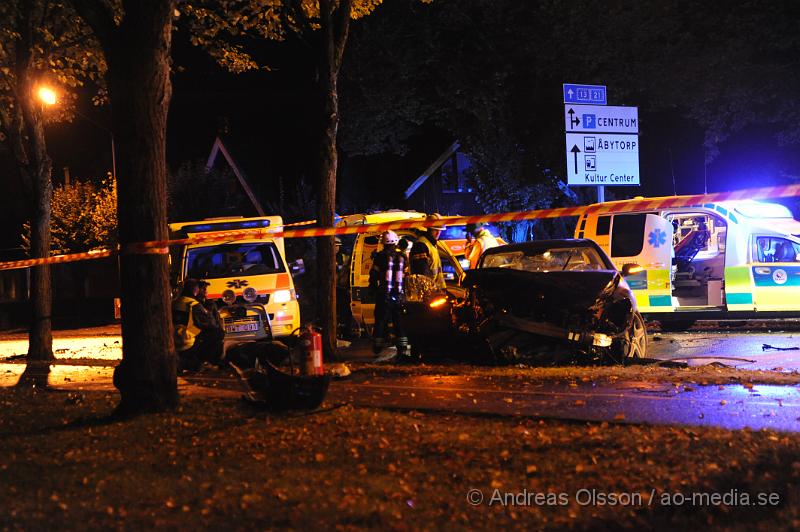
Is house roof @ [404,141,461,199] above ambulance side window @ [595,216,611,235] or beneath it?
above

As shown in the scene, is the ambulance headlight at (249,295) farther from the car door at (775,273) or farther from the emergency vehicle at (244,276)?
the car door at (775,273)

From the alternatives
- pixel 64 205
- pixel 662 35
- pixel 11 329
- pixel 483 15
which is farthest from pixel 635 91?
pixel 11 329

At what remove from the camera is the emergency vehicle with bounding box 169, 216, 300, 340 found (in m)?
13.8

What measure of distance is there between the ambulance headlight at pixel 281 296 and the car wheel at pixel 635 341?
6207 mm

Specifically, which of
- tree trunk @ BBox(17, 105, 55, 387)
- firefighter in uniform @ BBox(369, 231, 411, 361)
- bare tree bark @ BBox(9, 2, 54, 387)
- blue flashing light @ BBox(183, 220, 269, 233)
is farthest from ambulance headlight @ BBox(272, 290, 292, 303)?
tree trunk @ BBox(17, 105, 55, 387)

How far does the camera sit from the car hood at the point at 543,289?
9688mm

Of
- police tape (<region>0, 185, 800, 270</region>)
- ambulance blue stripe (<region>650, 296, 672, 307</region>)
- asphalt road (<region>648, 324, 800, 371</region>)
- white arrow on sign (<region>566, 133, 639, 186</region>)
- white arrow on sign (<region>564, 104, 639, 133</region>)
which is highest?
white arrow on sign (<region>564, 104, 639, 133</region>)

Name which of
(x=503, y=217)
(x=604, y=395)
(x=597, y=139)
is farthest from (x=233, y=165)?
(x=604, y=395)

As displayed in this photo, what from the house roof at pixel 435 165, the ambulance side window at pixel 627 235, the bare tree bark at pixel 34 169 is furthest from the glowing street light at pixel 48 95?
the house roof at pixel 435 165

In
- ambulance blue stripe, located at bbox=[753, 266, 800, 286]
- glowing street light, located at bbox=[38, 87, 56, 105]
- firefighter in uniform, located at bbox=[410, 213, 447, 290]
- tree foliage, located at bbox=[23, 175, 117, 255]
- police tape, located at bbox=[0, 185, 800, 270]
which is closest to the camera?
police tape, located at bbox=[0, 185, 800, 270]

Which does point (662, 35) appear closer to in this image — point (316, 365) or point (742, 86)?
point (742, 86)

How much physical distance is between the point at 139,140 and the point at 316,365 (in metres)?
2.73

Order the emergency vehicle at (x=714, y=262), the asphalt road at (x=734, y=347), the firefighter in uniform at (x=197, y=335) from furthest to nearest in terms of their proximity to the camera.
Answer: the emergency vehicle at (x=714, y=262) → the firefighter in uniform at (x=197, y=335) → the asphalt road at (x=734, y=347)

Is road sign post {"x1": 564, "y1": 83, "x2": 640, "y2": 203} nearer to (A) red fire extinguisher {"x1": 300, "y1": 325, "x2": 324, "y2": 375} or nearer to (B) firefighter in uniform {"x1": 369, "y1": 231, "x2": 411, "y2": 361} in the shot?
(B) firefighter in uniform {"x1": 369, "y1": 231, "x2": 411, "y2": 361}
